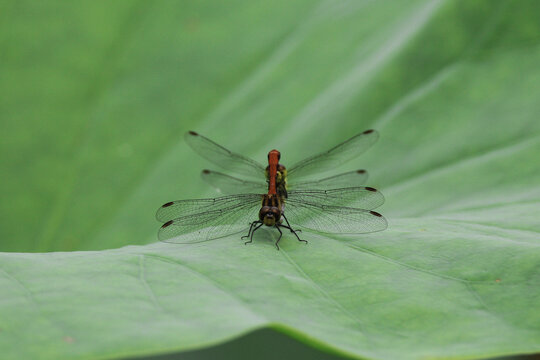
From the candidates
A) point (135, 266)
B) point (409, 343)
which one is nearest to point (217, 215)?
point (135, 266)

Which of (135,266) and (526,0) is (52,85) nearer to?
(135,266)

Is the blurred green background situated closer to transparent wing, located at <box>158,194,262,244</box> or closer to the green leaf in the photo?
the green leaf

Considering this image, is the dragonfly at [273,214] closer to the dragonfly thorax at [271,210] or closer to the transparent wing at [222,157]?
the dragonfly thorax at [271,210]

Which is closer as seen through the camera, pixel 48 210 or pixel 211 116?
pixel 48 210

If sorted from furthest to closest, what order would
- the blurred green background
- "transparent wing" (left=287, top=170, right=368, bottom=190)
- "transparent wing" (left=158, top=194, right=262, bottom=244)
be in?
the blurred green background → "transparent wing" (left=287, top=170, right=368, bottom=190) → "transparent wing" (left=158, top=194, right=262, bottom=244)

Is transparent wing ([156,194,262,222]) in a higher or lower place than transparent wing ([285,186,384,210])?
lower

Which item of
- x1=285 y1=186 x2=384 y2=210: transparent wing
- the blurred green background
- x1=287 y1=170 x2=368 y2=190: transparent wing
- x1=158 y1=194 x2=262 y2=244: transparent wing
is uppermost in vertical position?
the blurred green background

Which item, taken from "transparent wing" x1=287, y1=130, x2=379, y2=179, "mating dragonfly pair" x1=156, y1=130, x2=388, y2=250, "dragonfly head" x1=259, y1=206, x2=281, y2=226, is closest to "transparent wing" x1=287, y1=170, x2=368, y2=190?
"mating dragonfly pair" x1=156, y1=130, x2=388, y2=250
